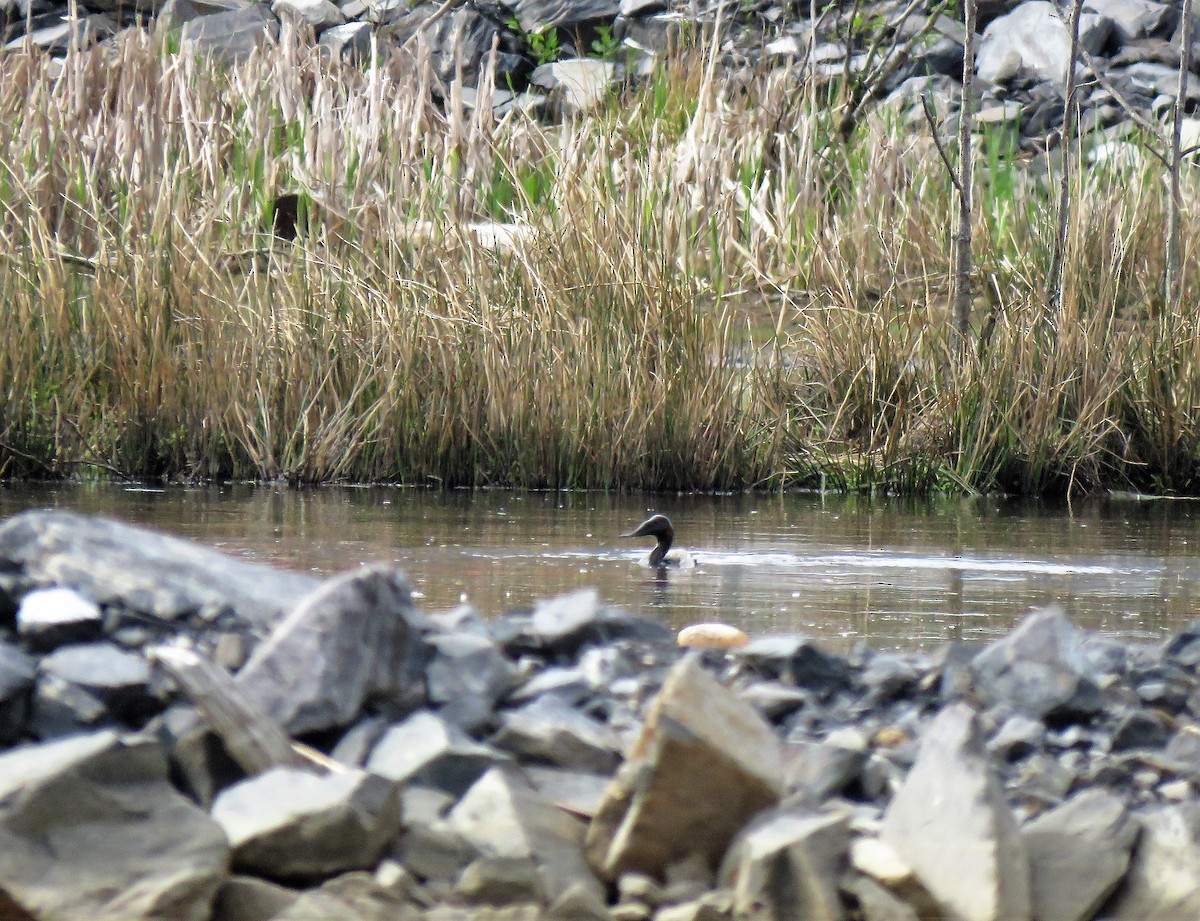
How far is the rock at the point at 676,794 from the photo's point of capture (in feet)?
8.16

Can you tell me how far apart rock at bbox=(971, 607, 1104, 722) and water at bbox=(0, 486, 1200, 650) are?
0.54 metres

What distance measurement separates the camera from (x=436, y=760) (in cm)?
265

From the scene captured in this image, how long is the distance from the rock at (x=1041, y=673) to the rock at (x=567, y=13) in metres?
17.2

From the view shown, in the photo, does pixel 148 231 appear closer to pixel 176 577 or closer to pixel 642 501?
pixel 642 501

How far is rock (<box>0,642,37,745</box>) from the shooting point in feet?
9.01

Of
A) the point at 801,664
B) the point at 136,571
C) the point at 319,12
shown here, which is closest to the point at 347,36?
the point at 319,12

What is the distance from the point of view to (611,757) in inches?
109

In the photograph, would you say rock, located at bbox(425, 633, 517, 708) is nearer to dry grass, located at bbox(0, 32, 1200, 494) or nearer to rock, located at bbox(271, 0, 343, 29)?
dry grass, located at bbox(0, 32, 1200, 494)

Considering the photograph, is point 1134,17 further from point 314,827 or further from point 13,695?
point 314,827

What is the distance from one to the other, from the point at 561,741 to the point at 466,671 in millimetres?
348

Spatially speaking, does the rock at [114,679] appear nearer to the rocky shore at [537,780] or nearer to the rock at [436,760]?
the rocky shore at [537,780]

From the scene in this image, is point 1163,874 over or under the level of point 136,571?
under

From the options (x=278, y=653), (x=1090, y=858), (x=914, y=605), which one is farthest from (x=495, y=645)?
(x=914, y=605)

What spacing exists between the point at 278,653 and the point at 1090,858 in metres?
1.37
